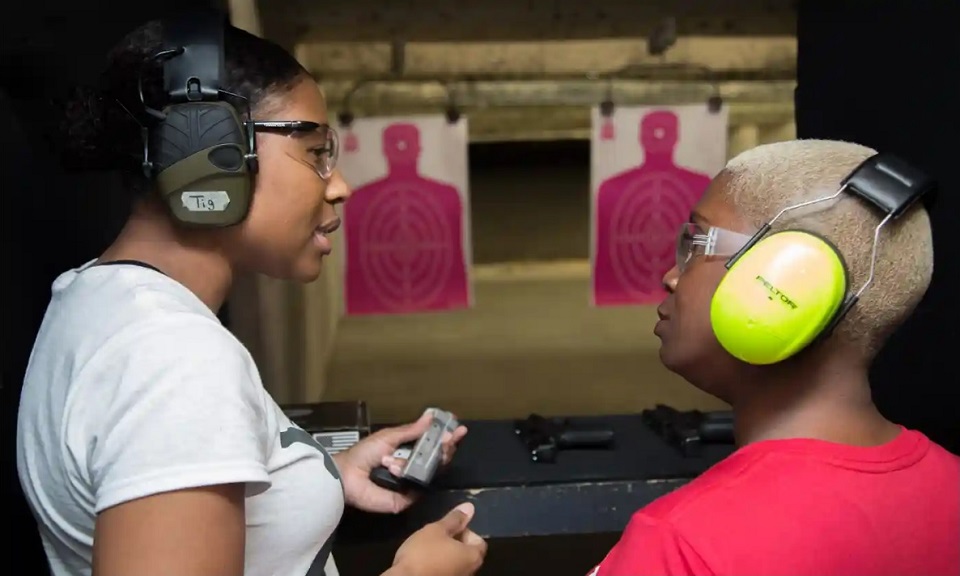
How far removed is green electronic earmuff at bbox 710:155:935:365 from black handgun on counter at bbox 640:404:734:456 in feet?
2.14

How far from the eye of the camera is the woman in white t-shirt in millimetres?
657

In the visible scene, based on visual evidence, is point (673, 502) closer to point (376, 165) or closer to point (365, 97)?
point (376, 165)

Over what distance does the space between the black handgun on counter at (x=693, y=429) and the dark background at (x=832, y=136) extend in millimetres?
268

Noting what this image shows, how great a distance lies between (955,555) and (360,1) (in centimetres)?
182

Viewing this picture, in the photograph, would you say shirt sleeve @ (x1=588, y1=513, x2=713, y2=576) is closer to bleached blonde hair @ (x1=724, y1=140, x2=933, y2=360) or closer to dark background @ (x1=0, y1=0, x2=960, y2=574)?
bleached blonde hair @ (x1=724, y1=140, x2=933, y2=360)

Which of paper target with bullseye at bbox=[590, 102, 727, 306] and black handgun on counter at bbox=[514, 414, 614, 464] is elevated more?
paper target with bullseye at bbox=[590, 102, 727, 306]

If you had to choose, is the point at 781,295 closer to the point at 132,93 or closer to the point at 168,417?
the point at 168,417

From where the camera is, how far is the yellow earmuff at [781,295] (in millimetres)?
715

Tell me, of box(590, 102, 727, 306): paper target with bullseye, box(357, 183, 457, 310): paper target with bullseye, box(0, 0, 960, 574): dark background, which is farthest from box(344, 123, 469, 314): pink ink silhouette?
box(0, 0, 960, 574): dark background

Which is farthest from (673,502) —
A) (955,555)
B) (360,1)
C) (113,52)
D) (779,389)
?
(360,1)

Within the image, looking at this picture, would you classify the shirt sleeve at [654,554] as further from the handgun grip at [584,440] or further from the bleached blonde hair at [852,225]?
the handgun grip at [584,440]

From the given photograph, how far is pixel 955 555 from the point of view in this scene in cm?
→ 75

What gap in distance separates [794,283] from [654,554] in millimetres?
275

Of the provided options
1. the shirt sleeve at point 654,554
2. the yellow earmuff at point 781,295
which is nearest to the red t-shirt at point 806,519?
the shirt sleeve at point 654,554
